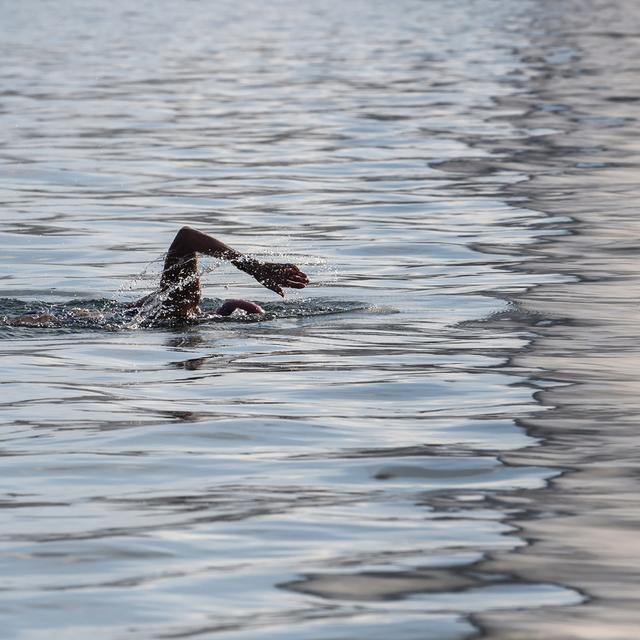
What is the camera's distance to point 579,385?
9.51 metres

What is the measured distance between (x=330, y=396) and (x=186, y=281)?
8.32 ft

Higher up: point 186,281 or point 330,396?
point 186,281

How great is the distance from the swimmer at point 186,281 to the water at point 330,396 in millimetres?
211

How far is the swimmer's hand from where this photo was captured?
10633 millimetres

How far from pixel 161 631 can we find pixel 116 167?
721 inches

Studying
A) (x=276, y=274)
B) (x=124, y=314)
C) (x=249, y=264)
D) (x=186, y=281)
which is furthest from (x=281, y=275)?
(x=124, y=314)

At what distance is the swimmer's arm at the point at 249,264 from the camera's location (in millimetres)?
10672

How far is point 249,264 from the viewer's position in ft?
35.7

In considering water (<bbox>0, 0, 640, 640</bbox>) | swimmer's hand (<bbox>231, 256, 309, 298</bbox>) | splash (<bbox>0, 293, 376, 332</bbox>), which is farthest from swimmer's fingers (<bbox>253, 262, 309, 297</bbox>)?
splash (<bbox>0, 293, 376, 332</bbox>)

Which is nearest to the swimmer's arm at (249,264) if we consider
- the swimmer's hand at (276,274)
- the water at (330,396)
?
the swimmer's hand at (276,274)

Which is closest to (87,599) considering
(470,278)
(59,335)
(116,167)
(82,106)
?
(59,335)

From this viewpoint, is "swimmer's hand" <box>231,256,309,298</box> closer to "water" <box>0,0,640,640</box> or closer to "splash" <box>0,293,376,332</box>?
"water" <box>0,0,640,640</box>

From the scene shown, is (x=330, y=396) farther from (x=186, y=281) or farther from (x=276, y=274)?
(x=186, y=281)

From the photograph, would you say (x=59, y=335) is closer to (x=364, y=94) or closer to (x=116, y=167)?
(x=116, y=167)
